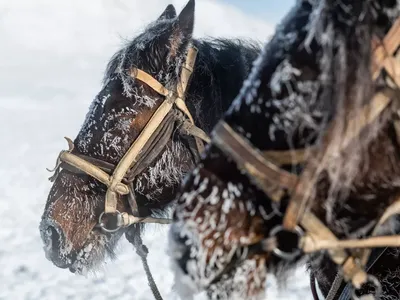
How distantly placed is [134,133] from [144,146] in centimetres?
9

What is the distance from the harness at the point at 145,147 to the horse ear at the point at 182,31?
2.4 inches

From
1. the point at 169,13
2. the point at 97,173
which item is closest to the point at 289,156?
the point at 97,173

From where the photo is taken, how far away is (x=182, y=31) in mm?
2832

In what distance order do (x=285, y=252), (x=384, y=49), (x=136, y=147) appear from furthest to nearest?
(x=136, y=147)
(x=285, y=252)
(x=384, y=49)

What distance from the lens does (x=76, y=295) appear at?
5.39 meters

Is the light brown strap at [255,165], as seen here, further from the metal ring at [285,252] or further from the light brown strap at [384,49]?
the light brown strap at [384,49]

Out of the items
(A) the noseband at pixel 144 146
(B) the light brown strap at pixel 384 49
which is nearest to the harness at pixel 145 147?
(A) the noseband at pixel 144 146

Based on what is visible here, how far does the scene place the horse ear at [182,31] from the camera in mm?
2809

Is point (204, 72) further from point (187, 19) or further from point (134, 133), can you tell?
point (134, 133)

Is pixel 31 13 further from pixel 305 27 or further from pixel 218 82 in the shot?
pixel 305 27

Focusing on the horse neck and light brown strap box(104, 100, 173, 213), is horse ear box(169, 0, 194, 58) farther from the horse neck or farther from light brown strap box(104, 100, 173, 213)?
light brown strap box(104, 100, 173, 213)

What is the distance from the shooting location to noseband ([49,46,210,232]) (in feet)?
8.95

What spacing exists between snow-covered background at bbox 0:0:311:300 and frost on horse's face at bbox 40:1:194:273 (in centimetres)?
34

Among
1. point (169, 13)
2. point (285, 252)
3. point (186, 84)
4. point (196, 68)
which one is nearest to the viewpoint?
point (285, 252)
